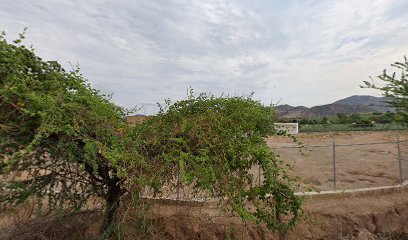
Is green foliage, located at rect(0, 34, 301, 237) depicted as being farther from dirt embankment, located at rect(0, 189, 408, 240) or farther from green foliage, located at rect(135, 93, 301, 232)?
dirt embankment, located at rect(0, 189, 408, 240)

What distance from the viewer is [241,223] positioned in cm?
737

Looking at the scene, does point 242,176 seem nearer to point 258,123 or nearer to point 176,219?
point 258,123

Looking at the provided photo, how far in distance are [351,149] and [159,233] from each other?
729 inches

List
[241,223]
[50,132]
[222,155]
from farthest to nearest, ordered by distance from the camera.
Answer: [241,223] → [222,155] → [50,132]

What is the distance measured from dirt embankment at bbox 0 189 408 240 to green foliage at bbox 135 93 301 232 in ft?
1.86

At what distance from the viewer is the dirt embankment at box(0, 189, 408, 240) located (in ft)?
19.0

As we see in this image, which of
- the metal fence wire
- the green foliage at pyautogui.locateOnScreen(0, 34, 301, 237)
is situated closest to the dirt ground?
the metal fence wire

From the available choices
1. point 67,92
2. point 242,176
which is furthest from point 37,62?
point 242,176

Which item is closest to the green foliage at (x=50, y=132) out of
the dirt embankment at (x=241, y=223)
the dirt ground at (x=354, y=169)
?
the dirt embankment at (x=241, y=223)

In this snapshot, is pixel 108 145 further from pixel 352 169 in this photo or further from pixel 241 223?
pixel 352 169

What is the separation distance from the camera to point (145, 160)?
4590mm

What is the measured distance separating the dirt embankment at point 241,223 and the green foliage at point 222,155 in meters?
0.57

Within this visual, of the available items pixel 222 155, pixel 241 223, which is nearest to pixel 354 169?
pixel 241 223

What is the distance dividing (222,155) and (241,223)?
3334 mm
